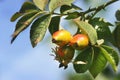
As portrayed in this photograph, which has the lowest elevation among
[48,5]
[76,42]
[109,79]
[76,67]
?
[109,79]

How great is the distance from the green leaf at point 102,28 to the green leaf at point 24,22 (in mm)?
265

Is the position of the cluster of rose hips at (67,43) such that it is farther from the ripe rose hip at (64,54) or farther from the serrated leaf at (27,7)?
the serrated leaf at (27,7)

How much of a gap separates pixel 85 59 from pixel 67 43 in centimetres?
15

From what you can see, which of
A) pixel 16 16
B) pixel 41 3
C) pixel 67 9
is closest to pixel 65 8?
pixel 67 9

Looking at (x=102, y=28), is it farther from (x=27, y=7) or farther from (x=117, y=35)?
(x=27, y=7)

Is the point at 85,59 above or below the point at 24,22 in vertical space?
below

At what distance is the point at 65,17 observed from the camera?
7.06 feet

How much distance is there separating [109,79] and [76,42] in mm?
4938

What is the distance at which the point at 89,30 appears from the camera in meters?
2.03

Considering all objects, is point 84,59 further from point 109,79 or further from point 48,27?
point 109,79

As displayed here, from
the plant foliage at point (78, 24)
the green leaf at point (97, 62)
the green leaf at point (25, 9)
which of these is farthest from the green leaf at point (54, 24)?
the green leaf at point (97, 62)

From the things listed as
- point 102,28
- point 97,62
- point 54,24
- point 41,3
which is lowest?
point 97,62

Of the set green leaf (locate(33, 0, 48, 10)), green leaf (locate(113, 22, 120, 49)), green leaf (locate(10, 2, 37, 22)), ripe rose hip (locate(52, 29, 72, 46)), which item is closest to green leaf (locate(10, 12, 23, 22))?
green leaf (locate(10, 2, 37, 22))

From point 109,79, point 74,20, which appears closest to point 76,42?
point 74,20
